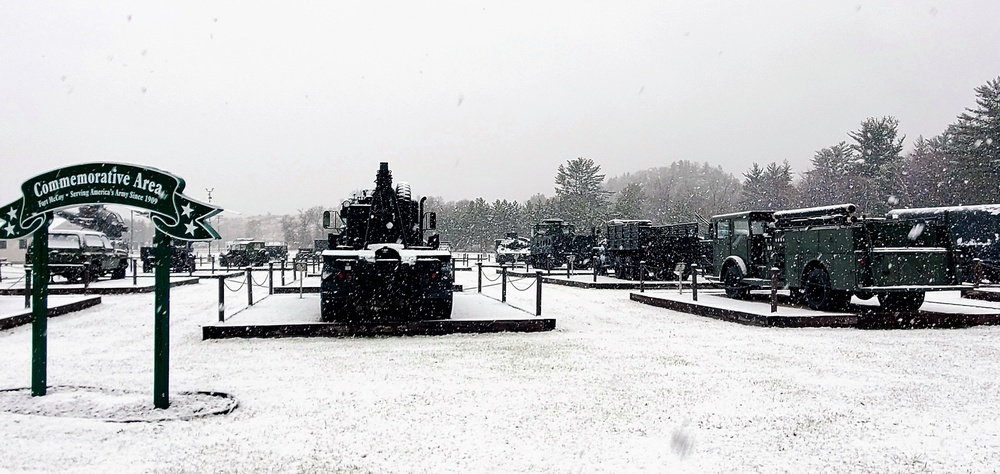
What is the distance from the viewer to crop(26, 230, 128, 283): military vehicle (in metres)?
23.7

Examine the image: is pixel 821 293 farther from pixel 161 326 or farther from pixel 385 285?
pixel 161 326

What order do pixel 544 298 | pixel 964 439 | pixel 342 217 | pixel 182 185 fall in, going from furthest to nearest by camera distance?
pixel 544 298
pixel 342 217
pixel 182 185
pixel 964 439

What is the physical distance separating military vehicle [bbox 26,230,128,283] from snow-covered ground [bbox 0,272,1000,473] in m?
14.0

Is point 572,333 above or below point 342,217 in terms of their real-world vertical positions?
below

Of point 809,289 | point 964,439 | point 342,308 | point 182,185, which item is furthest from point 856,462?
point 809,289

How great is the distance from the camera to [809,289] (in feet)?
47.1

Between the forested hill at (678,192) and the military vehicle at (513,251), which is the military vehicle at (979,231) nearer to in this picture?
the military vehicle at (513,251)

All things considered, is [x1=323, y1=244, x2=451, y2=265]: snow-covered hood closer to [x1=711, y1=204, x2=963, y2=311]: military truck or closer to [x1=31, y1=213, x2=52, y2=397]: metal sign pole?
[x1=31, y1=213, x2=52, y2=397]: metal sign pole

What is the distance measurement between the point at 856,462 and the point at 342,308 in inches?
332

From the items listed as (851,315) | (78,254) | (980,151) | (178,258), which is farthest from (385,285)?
(980,151)

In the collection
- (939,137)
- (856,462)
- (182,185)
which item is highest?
(939,137)

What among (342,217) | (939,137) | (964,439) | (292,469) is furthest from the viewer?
(939,137)

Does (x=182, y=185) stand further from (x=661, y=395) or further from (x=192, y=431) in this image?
(x=661, y=395)

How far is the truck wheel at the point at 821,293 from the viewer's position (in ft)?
45.2
